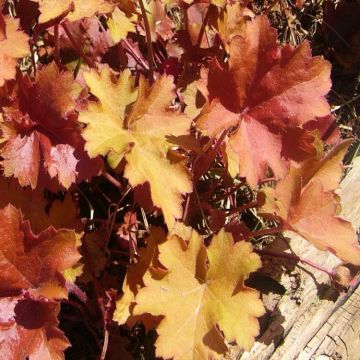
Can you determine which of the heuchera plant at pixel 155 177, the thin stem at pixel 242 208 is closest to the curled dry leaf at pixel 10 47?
the heuchera plant at pixel 155 177

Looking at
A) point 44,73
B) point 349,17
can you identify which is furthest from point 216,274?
point 349,17

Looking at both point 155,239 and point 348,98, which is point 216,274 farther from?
point 348,98

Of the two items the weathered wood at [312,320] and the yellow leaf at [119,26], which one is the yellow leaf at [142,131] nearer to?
the yellow leaf at [119,26]

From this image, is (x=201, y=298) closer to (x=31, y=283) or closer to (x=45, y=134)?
(x=31, y=283)

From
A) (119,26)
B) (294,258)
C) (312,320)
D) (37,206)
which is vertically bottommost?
(312,320)

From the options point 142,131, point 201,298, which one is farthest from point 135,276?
point 142,131

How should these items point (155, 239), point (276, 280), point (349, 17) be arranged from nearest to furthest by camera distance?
1. point (155, 239)
2. point (276, 280)
3. point (349, 17)
